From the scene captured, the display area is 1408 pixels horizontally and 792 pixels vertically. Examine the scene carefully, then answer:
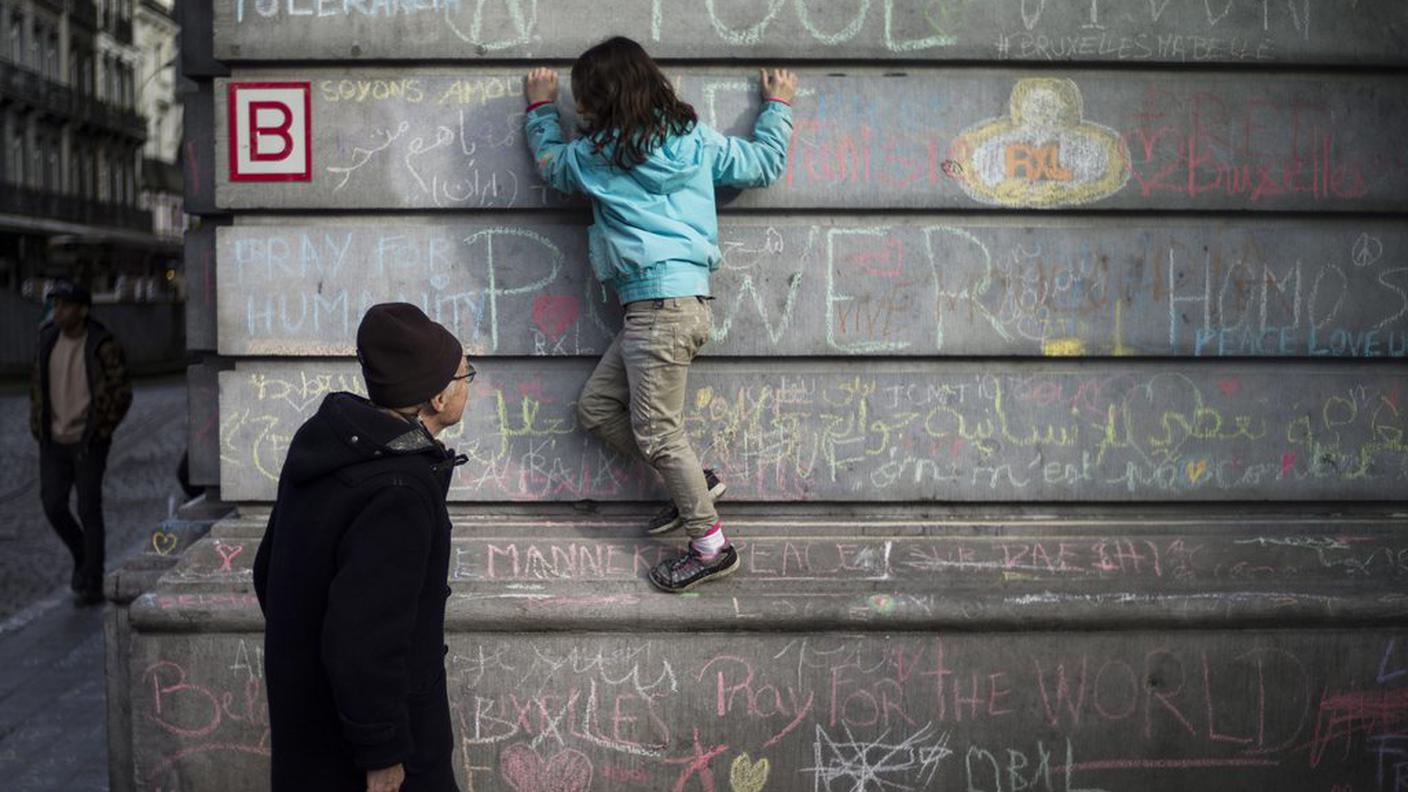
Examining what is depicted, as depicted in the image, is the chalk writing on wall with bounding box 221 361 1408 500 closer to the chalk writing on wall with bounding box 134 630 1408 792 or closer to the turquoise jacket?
the turquoise jacket

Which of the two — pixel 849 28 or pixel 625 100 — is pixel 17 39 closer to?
pixel 849 28

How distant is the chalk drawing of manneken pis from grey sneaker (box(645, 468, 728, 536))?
4.63 ft

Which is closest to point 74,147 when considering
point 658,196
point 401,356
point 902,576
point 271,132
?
point 271,132

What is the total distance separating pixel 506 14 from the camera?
5246 mm

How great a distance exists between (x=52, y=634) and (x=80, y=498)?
1060 millimetres

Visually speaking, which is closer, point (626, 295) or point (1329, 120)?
point (626, 295)

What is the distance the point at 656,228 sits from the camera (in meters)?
4.95

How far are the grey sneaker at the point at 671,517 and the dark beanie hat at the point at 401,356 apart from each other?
2.05 meters

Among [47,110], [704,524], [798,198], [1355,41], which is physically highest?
[47,110]

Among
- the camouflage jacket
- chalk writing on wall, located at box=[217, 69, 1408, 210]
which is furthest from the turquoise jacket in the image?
the camouflage jacket

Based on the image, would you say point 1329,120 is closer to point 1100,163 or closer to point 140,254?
point 1100,163

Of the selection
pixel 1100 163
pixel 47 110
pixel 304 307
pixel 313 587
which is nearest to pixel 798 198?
pixel 1100 163

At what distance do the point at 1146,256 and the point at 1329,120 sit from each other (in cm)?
85

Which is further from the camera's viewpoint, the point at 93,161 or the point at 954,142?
the point at 93,161
